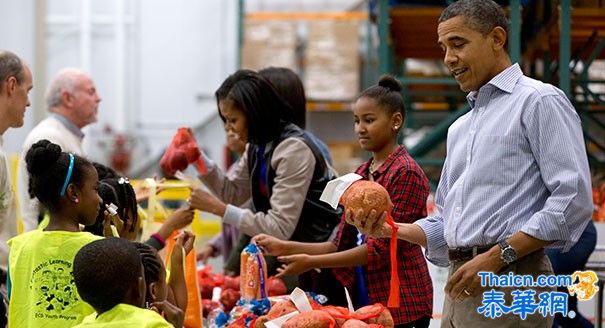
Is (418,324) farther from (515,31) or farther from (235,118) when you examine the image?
(515,31)

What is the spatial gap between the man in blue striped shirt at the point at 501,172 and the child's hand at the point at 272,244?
35.0 inches

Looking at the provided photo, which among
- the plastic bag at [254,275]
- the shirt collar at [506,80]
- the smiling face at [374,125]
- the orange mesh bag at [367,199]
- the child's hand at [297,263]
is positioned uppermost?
the shirt collar at [506,80]

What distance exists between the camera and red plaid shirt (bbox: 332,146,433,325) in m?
3.54

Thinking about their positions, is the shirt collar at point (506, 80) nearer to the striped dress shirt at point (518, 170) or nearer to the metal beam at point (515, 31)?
the striped dress shirt at point (518, 170)

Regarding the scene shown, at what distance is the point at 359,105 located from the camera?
12.1 feet

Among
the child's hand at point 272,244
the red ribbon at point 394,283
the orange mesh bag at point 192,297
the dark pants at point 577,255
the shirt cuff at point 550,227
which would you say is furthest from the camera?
the dark pants at point 577,255

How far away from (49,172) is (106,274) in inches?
28.2

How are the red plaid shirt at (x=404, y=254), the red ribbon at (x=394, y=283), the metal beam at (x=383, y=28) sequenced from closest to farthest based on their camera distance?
1. the red ribbon at (x=394, y=283)
2. the red plaid shirt at (x=404, y=254)
3. the metal beam at (x=383, y=28)

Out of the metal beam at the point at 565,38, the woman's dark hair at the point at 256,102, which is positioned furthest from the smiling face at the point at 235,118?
the metal beam at the point at 565,38

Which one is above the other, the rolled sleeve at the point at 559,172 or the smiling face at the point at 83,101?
the rolled sleeve at the point at 559,172

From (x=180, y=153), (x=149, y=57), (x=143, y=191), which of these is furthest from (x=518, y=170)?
(x=149, y=57)

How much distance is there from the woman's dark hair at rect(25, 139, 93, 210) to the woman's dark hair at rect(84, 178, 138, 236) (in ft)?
1.25

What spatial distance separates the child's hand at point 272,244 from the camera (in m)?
3.95

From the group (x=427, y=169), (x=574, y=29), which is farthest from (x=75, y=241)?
(x=427, y=169)
